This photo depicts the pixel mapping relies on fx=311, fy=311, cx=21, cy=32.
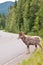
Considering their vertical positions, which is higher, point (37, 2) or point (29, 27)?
point (37, 2)

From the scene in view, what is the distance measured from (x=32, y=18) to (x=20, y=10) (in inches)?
741

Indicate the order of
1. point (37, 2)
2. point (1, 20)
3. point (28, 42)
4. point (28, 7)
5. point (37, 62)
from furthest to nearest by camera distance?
point (1, 20), point (28, 7), point (37, 2), point (28, 42), point (37, 62)

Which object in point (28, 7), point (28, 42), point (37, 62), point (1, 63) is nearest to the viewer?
point (37, 62)

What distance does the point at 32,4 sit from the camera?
61594 millimetres

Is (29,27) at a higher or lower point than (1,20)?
higher

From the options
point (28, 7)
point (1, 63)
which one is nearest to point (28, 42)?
point (1, 63)

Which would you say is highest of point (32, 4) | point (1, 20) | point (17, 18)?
point (32, 4)

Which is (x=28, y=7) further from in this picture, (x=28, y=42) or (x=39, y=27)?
(x=28, y=42)

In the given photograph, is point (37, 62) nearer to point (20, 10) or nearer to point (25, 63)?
point (25, 63)

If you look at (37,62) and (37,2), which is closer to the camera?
(37,62)

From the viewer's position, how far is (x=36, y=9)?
2391 inches

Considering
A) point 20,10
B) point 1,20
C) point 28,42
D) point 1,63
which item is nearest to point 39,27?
point 20,10

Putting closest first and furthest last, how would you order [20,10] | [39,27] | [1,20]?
1. [39,27]
2. [20,10]
3. [1,20]

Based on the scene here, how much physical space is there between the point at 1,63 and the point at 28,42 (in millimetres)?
3695
